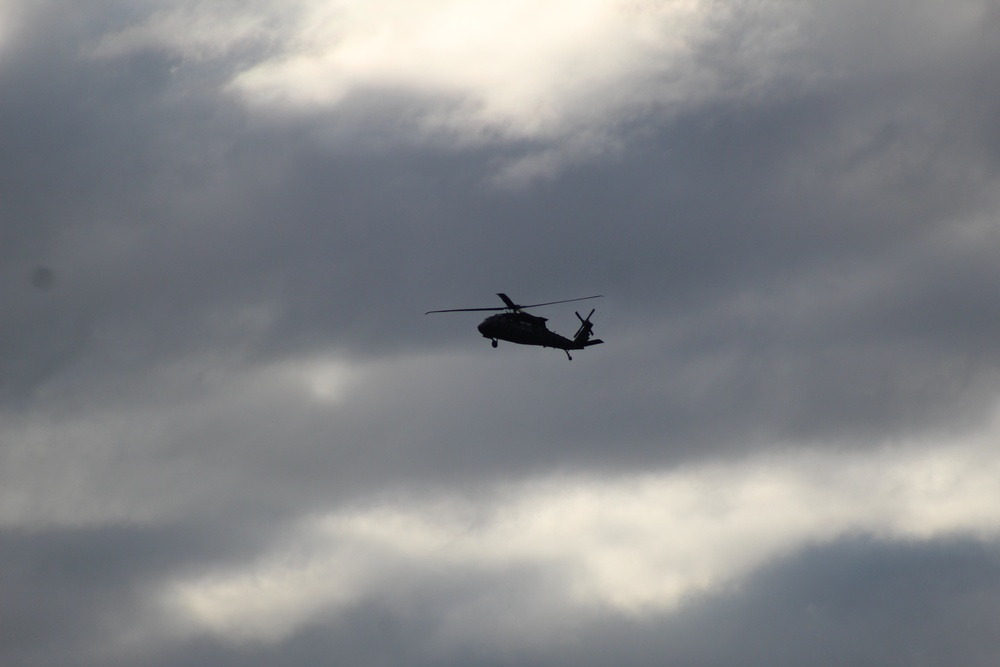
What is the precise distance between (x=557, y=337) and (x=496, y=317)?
11.0m

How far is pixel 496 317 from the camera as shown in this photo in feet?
473

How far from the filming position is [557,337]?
15150 cm
